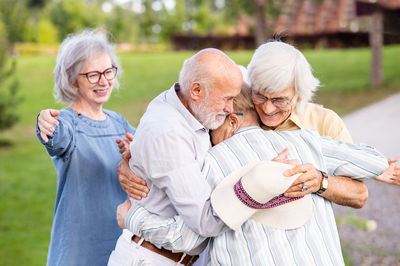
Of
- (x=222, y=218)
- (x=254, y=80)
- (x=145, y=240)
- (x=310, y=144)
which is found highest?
(x=254, y=80)

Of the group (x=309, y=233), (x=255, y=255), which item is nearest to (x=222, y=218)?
(x=255, y=255)

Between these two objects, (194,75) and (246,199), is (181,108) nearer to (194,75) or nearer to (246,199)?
(194,75)

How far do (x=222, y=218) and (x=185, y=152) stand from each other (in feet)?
1.05

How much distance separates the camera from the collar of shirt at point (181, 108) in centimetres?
223

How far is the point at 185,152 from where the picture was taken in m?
2.10

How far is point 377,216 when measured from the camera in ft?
21.3

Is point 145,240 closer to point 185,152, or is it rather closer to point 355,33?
point 185,152

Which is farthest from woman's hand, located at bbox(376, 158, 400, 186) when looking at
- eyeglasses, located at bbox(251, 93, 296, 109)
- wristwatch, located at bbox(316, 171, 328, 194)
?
eyeglasses, located at bbox(251, 93, 296, 109)

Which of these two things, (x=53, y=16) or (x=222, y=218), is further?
(x=53, y=16)

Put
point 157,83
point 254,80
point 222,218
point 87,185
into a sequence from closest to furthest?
1. point 222,218
2. point 254,80
3. point 87,185
4. point 157,83

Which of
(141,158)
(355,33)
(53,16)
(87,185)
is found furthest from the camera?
(53,16)

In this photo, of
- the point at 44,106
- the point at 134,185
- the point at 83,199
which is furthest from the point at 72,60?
the point at 44,106

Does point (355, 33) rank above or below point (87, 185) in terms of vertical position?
below

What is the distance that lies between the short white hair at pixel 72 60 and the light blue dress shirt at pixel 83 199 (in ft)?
0.43
